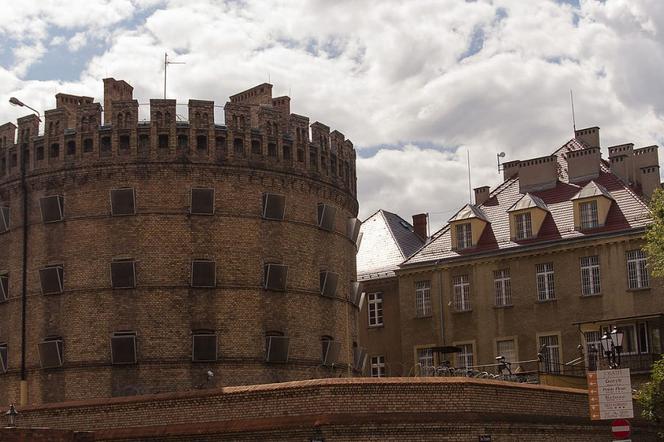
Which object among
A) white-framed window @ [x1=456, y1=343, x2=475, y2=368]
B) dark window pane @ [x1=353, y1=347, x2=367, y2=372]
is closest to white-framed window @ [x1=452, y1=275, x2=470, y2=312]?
white-framed window @ [x1=456, y1=343, x2=475, y2=368]

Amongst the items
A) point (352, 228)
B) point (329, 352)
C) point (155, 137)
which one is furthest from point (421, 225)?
point (155, 137)

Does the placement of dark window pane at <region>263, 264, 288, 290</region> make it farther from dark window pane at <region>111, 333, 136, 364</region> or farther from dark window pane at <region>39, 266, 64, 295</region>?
dark window pane at <region>39, 266, 64, 295</region>

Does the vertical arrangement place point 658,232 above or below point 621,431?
above

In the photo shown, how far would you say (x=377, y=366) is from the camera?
5250 centimetres

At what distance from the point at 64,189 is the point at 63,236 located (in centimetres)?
176

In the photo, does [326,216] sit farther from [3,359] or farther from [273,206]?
[3,359]

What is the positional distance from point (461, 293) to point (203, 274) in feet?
51.7

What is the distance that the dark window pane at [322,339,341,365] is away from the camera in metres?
40.7

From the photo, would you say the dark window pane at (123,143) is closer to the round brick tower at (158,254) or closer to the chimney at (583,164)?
the round brick tower at (158,254)

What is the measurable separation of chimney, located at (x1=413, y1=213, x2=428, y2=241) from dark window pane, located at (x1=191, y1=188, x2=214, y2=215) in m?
23.4

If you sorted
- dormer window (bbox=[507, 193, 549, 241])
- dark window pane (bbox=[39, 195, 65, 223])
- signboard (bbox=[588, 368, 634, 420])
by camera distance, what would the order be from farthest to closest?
dormer window (bbox=[507, 193, 549, 241]), dark window pane (bbox=[39, 195, 65, 223]), signboard (bbox=[588, 368, 634, 420])

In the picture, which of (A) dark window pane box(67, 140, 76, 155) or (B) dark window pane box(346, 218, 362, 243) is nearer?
(A) dark window pane box(67, 140, 76, 155)

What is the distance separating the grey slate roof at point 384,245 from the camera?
5544 cm

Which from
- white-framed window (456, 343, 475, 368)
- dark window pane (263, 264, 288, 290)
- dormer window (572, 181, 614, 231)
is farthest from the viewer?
white-framed window (456, 343, 475, 368)
